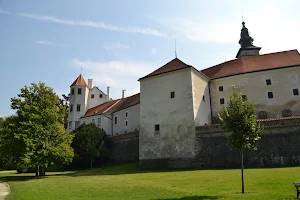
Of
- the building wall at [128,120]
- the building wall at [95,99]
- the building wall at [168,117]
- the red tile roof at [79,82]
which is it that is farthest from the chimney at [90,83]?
the building wall at [168,117]

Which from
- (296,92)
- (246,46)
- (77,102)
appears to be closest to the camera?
(296,92)

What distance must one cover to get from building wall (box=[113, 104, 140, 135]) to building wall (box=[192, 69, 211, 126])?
11.4 m

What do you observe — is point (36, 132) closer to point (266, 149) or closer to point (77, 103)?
point (266, 149)

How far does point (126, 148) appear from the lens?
1313 inches

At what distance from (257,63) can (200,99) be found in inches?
386

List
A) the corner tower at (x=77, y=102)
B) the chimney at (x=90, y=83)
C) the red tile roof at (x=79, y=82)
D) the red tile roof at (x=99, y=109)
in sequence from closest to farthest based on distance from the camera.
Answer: the red tile roof at (x=99, y=109)
the corner tower at (x=77, y=102)
the red tile roof at (x=79, y=82)
the chimney at (x=90, y=83)

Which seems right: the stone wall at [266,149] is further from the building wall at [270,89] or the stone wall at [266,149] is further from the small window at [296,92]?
the small window at [296,92]

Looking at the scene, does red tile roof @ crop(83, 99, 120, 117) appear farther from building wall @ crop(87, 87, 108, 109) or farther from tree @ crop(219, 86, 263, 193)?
tree @ crop(219, 86, 263, 193)

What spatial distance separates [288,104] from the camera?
92.6 ft

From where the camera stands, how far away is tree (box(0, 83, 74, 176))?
22.2m

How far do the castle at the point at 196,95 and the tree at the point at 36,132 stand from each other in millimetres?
8995

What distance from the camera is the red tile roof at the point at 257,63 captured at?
30.0 metres

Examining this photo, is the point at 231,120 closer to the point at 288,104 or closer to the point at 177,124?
the point at 177,124

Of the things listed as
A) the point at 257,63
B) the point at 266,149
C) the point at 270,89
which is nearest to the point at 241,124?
the point at 266,149
